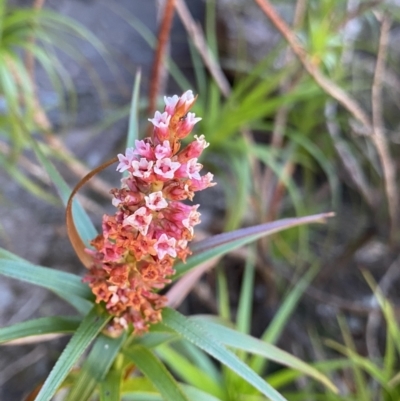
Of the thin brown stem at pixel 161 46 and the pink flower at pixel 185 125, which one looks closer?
the pink flower at pixel 185 125

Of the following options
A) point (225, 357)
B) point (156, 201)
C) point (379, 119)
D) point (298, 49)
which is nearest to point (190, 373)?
point (225, 357)

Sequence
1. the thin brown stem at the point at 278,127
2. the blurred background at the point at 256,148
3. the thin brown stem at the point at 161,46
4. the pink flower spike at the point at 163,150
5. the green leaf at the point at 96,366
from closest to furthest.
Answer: the pink flower spike at the point at 163,150 → the green leaf at the point at 96,366 → the thin brown stem at the point at 161,46 → the blurred background at the point at 256,148 → the thin brown stem at the point at 278,127

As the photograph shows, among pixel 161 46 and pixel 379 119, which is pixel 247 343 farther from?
pixel 379 119

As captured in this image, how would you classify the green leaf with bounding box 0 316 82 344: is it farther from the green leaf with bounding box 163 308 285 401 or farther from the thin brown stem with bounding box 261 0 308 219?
the thin brown stem with bounding box 261 0 308 219

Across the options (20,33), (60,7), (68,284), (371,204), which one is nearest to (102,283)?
(68,284)

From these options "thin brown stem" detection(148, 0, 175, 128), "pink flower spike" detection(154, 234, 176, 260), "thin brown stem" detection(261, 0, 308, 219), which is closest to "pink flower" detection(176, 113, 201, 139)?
"pink flower spike" detection(154, 234, 176, 260)

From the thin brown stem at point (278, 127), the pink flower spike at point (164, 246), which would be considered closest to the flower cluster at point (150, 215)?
the pink flower spike at point (164, 246)

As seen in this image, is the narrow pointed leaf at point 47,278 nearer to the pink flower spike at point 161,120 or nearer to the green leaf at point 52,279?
the green leaf at point 52,279
